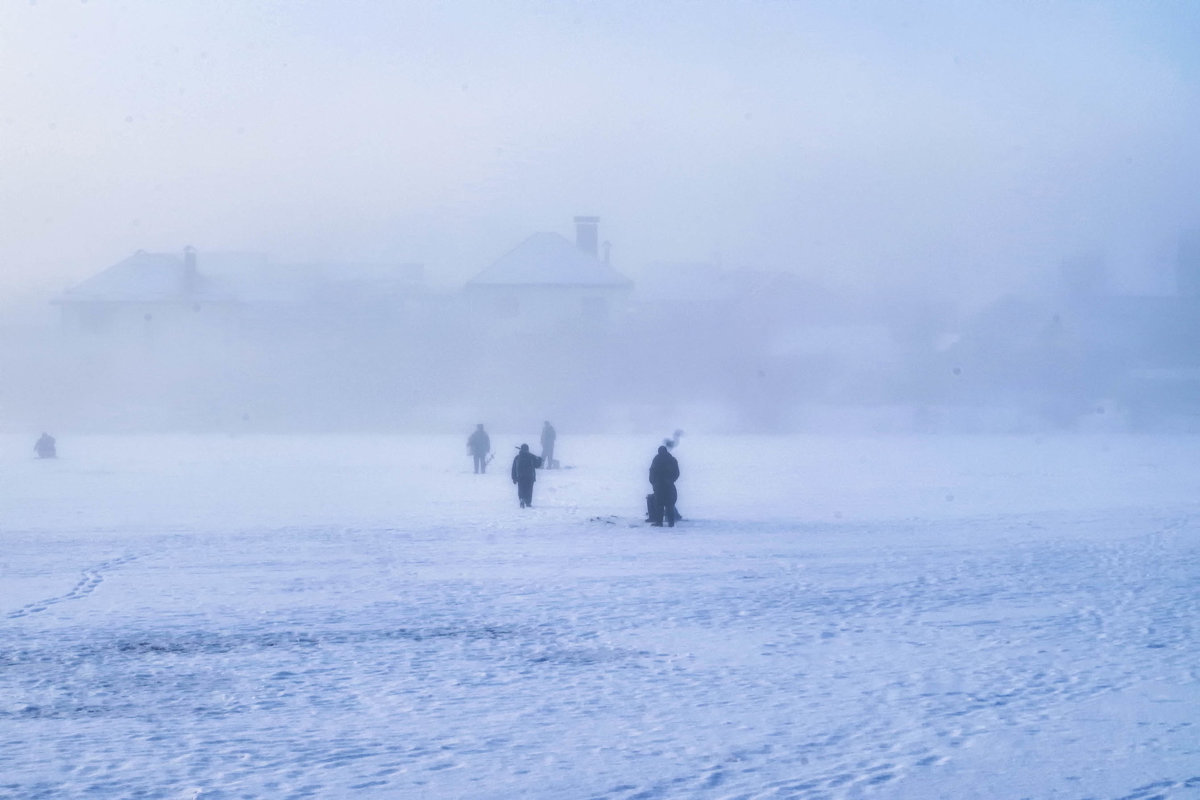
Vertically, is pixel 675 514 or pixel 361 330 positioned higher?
pixel 361 330

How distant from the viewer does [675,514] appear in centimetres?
1927

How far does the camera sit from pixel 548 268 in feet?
235

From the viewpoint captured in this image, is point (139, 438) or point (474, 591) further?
point (139, 438)

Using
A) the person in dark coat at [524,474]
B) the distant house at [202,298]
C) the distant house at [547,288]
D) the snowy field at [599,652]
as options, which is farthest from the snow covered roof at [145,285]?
the person in dark coat at [524,474]

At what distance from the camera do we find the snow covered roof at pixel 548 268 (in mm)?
70750

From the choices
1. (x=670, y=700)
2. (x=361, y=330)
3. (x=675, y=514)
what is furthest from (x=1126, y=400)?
(x=670, y=700)

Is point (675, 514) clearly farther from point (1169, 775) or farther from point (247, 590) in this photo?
point (1169, 775)

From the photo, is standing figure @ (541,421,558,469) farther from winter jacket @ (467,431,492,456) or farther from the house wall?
the house wall

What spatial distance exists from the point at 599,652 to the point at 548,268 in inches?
2465

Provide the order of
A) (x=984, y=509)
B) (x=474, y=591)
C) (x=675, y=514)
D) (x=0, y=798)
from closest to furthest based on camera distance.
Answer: (x=0, y=798) < (x=474, y=591) < (x=675, y=514) < (x=984, y=509)

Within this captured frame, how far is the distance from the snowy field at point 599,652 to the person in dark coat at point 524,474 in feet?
1.15

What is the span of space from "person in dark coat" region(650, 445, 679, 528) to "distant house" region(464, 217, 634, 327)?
49866 millimetres

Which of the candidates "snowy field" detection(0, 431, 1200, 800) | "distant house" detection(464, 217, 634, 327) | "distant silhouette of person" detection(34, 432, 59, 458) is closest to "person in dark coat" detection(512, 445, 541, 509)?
"snowy field" detection(0, 431, 1200, 800)

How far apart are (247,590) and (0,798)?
682cm
